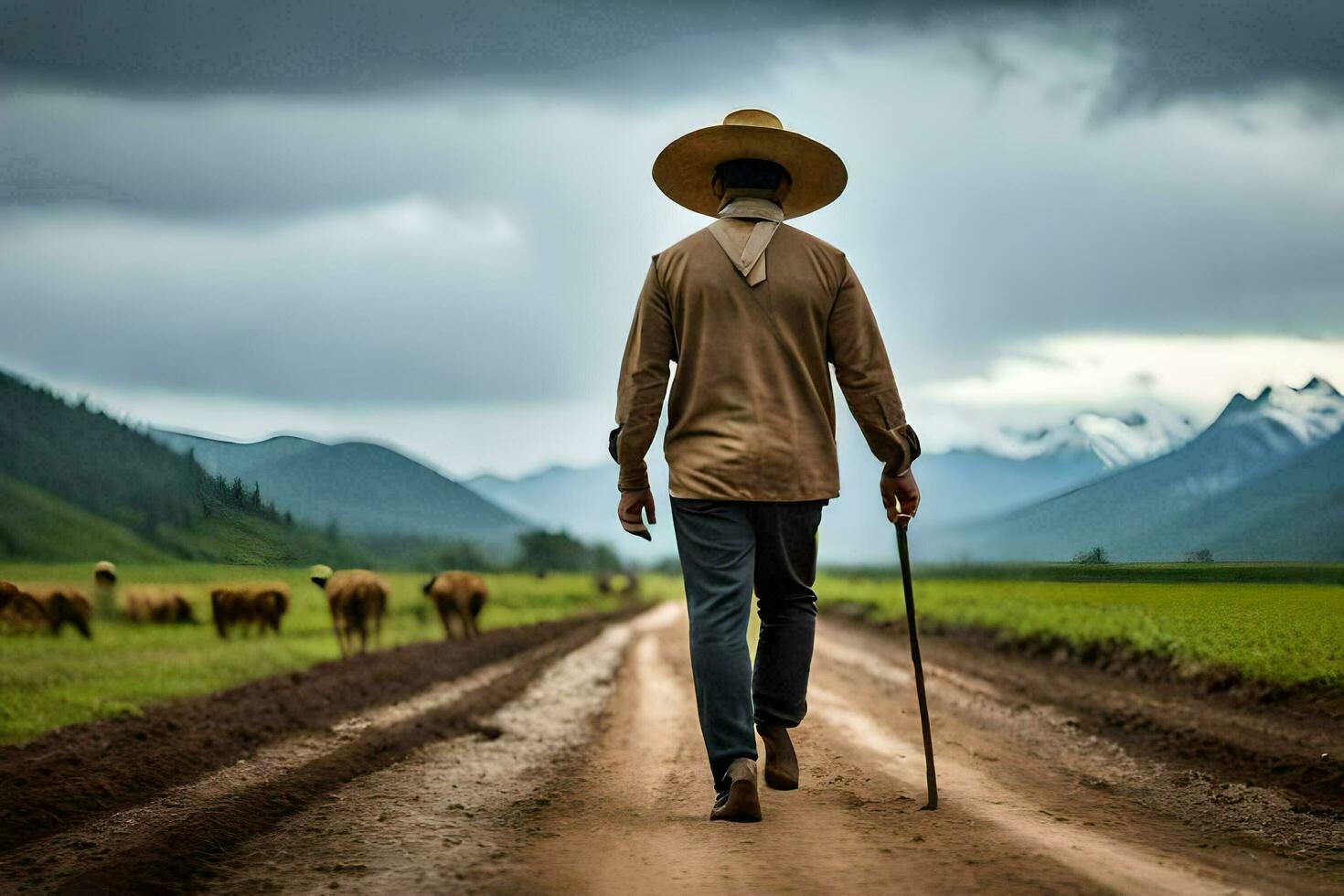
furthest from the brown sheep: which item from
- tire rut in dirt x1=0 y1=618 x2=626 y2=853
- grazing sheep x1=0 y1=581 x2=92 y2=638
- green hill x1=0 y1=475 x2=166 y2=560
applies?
green hill x1=0 y1=475 x2=166 y2=560

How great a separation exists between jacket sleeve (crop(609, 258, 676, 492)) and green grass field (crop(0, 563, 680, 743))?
2.76 m

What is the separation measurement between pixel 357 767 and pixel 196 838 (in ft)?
5.96

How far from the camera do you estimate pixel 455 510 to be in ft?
29.1

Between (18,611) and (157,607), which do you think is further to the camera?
(157,607)

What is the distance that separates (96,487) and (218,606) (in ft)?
12.6

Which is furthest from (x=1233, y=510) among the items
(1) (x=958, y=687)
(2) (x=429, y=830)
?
(2) (x=429, y=830)

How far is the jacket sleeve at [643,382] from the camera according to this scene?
4.41 m

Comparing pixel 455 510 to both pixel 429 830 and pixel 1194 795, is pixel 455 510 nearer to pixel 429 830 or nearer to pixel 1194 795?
pixel 429 830

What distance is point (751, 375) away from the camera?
4336 millimetres

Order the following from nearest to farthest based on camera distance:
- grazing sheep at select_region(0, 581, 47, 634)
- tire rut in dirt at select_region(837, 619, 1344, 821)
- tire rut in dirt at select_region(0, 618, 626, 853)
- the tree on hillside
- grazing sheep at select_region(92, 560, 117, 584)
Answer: tire rut in dirt at select_region(0, 618, 626, 853) < tire rut in dirt at select_region(837, 619, 1344, 821) < the tree on hillside < grazing sheep at select_region(92, 560, 117, 584) < grazing sheep at select_region(0, 581, 47, 634)

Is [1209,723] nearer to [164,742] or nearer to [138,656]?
[164,742]

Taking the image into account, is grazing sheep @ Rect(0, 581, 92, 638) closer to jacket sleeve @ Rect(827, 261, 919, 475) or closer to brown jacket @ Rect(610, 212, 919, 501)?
brown jacket @ Rect(610, 212, 919, 501)

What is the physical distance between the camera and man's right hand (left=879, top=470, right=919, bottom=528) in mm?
4590

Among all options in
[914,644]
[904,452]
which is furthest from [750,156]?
[914,644]
